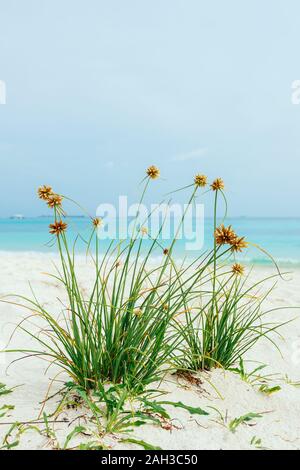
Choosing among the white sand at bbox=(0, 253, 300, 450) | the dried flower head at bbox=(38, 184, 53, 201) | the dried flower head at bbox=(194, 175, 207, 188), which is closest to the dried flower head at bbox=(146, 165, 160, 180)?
the dried flower head at bbox=(194, 175, 207, 188)

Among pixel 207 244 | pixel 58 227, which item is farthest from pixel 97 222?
pixel 207 244

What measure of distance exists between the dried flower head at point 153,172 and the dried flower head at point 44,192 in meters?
0.50

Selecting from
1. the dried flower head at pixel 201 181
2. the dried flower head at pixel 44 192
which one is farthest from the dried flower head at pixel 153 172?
the dried flower head at pixel 44 192

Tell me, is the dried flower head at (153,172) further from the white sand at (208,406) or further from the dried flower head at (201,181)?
the white sand at (208,406)

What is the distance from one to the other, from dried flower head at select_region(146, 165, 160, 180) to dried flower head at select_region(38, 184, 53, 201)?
0.50 m

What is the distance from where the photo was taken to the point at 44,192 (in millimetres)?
1970

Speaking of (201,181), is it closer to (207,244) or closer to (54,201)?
(54,201)

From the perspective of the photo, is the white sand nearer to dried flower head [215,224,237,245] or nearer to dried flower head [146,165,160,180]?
dried flower head [215,224,237,245]

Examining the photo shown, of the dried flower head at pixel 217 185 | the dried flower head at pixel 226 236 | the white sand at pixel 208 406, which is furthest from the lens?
the dried flower head at pixel 217 185

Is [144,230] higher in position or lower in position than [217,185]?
lower

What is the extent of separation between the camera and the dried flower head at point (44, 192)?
196 cm

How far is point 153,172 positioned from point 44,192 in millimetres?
542
